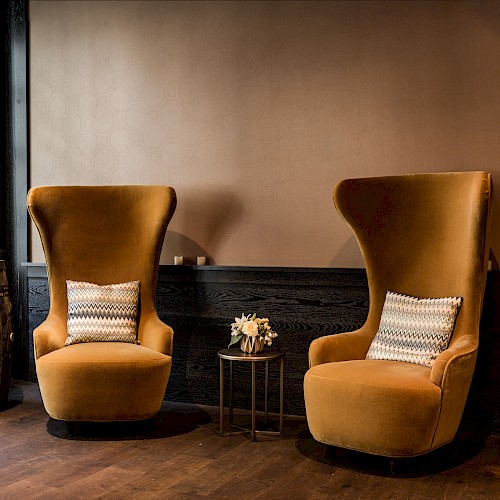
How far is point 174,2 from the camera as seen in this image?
4.24m

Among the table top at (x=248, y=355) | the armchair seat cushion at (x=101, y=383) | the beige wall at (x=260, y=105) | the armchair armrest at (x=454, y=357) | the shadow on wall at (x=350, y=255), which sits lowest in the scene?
the armchair seat cushion at (x=101, y=383)

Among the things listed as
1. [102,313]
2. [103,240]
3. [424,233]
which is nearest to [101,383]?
[102,313]

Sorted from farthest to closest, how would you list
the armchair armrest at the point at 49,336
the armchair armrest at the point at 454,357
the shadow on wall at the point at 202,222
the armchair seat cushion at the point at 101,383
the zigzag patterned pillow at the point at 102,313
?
1. the shadow on wall at the point at 202,222
2. the zigzag patterned pillow at the point at 102,313
3. the armchair armrest at the point at 49,336
4. the armchair seat cushion at the point at 101,383
5. the armchair armrest at the point at 454,357

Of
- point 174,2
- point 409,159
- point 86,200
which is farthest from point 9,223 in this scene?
point 409,159

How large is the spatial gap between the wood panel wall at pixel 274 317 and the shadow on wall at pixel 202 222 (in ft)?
0.53

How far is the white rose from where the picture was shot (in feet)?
11.0

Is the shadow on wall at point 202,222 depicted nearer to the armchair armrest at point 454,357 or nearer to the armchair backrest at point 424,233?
the armchair backrest at point 424,233

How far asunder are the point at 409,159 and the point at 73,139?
7.55 ft

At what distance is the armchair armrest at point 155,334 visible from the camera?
3.55 meters

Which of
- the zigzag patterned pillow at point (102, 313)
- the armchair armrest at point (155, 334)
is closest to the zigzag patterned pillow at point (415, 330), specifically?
the armchair armrest at point (155, 334)

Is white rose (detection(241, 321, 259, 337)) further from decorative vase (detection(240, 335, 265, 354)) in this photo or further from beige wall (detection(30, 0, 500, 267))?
beige wall (detection(30, 0, 500, 267))

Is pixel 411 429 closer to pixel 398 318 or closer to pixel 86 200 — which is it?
pixel 398 318

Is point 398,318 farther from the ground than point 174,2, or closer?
closer

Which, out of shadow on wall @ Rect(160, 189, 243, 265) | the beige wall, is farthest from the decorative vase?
shadow on wall @ Rect(160, 189, 243, 265)
